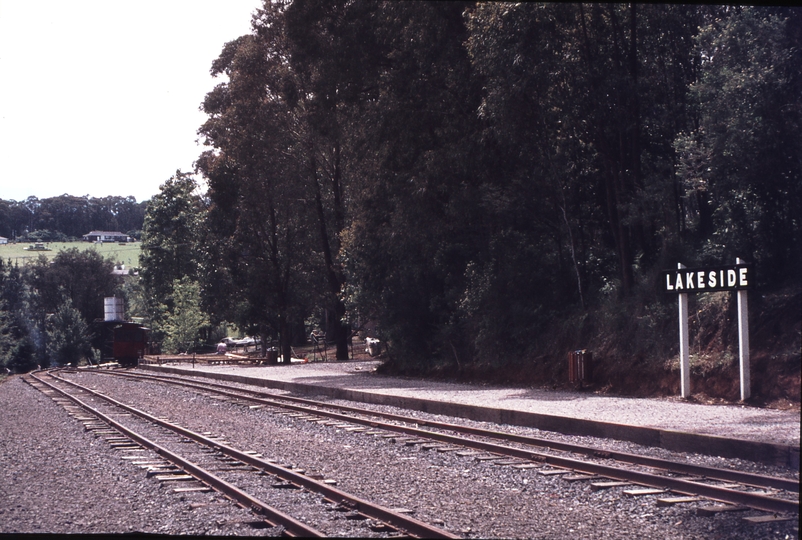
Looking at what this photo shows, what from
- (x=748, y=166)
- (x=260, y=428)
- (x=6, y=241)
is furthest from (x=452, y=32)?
(x=6, y=241)

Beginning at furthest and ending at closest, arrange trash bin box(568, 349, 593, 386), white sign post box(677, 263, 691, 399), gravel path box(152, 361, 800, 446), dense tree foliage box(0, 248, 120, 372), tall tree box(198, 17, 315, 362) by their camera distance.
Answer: dense tree foliage box(0, 248, 120, 372)
tall tree box(198, 17, 315, 362)
trash bin box(568, 349, 593, 386)
white sign post box(677, 263, 691, 399)
gravel path box(152, 361, 800, 446)

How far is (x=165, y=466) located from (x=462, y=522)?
4.81 meters

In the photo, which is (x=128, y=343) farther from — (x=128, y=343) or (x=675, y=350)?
(x=675, y=350)

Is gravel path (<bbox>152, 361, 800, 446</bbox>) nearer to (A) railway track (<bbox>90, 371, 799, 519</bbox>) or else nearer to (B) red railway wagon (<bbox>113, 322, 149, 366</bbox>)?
(A) railway track (<bbox>90, 371, 799, 519</bbox>)

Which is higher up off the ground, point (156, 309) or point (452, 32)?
point (452, 32)

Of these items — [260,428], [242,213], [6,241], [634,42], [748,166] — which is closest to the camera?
[260,428]

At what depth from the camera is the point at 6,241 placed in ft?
512

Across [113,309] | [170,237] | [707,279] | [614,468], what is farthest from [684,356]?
[113,309]

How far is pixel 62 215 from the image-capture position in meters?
Answer: 154

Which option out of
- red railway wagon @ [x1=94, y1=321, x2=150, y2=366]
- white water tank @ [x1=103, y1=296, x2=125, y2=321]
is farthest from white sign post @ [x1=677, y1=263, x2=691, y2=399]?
white water tank @ [x1=103, y1=296, x2=125, y2=321]

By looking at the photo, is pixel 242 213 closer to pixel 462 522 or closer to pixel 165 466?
pixel 165 466

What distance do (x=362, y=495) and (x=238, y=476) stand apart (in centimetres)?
200

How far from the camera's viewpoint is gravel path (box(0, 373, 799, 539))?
6793mm

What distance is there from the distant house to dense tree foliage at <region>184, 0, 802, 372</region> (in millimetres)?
150288
